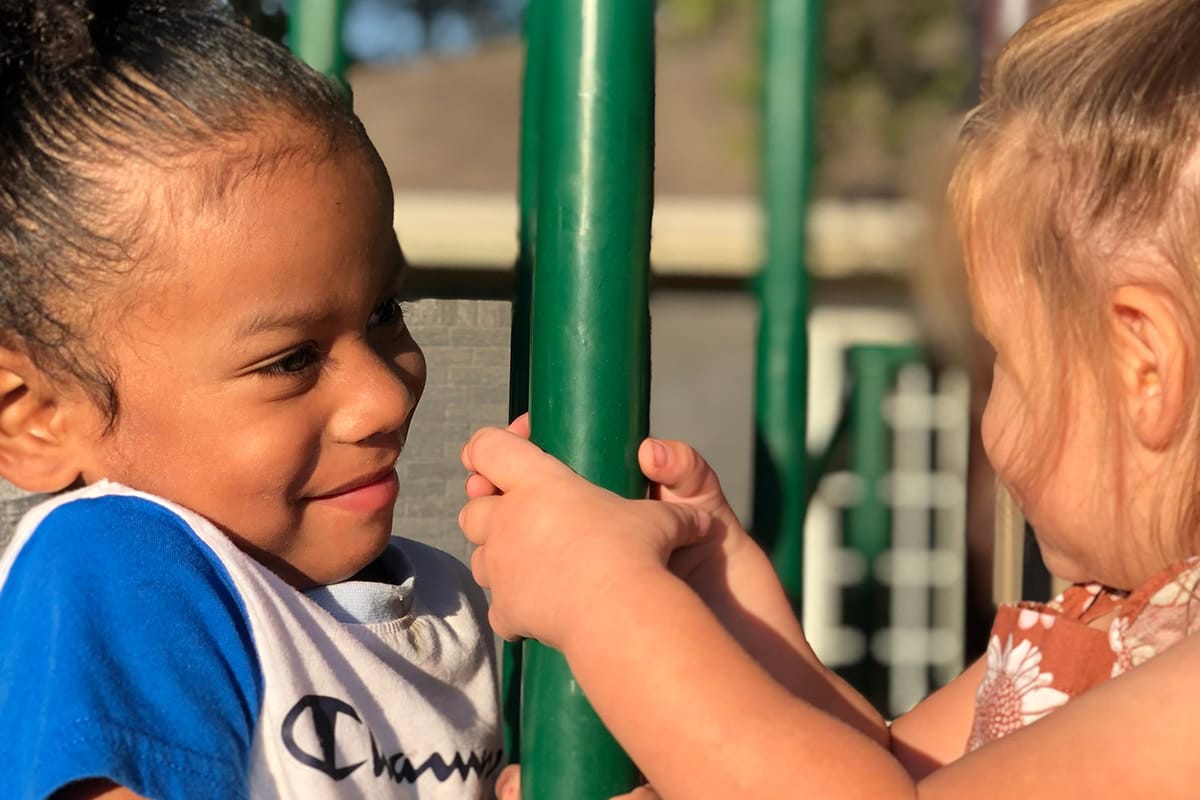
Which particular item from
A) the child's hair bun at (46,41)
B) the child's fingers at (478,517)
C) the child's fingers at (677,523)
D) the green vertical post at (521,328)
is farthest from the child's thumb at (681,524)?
the child's hair bun at (46,41)

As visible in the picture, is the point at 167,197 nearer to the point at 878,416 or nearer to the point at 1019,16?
the point at 878,416

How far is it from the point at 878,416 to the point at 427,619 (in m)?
1.00

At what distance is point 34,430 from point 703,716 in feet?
1.75

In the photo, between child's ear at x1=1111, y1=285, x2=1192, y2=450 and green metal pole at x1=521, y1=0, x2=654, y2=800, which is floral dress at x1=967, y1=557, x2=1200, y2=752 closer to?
child's ear at x1=1111, y1=285, x2=1192, y2=450

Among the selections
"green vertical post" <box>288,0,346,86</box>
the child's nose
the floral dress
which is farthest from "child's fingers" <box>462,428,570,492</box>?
"green vertical post" <box>288,0,346,86</box>

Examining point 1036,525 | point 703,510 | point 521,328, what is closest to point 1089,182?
point 1036,525

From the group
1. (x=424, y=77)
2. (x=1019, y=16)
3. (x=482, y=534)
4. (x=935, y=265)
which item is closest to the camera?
(x=482, y=534)

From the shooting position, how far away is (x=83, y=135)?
3.53ft

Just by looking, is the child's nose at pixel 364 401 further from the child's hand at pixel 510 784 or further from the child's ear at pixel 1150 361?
the child's ear at pixel 1150 361

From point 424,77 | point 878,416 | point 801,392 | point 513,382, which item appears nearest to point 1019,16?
point 878,416

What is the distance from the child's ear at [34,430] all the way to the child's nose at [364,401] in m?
0.19

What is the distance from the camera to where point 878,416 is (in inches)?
80.5

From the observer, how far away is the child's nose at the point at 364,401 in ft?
3.58

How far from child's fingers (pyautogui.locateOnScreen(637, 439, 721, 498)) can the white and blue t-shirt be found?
10.0 inches
